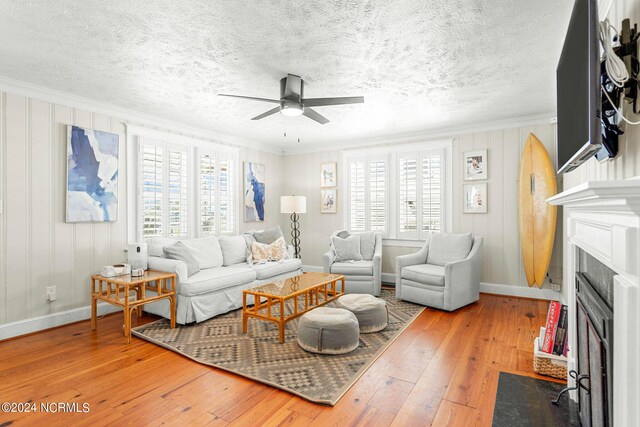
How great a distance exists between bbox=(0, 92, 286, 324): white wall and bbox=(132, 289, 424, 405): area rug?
41.9 inches

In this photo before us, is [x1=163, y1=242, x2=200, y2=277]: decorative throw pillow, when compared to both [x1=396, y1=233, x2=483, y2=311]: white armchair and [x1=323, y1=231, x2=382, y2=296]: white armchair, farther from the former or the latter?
[x1=396, y1=233, x2=483, y2=311]: white armchair

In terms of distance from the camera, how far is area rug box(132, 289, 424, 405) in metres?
2.37

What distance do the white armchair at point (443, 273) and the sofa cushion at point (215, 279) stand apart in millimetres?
2012

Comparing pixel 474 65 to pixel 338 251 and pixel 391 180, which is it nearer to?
pixel 391 180

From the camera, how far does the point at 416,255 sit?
15.4 ft

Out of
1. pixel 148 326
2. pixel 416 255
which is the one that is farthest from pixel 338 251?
pixel 148 326

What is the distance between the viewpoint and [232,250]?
470 centimetres

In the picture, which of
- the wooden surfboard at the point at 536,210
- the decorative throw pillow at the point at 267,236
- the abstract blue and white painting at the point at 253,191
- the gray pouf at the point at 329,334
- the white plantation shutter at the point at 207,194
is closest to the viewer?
the gray pouf at the point at 329,334

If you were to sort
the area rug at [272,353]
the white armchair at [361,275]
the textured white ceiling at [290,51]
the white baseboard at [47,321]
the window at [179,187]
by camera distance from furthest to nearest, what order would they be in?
the white armchair at [361,275] < the window at [179,187] < the white baseboard at [47,321] < the area rug at [272,353] < the textured white ceiling at [290,51]

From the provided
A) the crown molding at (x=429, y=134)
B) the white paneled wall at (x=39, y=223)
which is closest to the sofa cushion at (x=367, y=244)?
the crown molding at (x=429, y=134)

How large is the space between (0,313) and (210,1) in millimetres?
3438

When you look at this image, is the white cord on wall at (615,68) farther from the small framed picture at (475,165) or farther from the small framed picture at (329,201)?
the small framed picture at (329,201)

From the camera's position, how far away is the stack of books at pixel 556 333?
2.44 m

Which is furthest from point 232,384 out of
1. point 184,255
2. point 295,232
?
point 295,232
